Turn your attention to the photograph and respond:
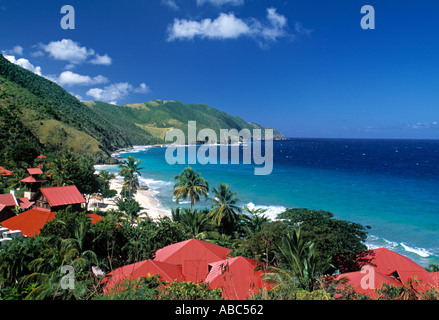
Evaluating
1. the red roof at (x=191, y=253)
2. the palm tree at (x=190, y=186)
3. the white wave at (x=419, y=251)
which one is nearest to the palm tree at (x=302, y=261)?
the red roof at (x=191, y=253)

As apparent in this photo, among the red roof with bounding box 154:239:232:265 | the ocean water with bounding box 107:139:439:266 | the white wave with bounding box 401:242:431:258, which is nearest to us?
the red roof with bounding box 154:239:232:265

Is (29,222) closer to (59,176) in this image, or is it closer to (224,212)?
(59,176)

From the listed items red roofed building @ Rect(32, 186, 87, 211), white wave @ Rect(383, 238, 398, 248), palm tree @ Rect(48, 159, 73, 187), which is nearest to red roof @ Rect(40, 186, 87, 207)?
red roofed building @ Rect(32, 186, 87, 211)

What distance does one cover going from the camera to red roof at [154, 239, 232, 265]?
47.5 feet

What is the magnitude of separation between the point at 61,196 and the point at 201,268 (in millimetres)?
16538

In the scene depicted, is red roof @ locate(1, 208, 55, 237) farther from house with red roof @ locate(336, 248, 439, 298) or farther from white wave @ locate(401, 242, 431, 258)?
white wave @ locate(401, 242, 431, 258)

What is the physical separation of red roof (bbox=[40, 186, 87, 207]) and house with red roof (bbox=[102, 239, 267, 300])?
12.2 metres

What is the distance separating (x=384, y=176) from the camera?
71812 mm

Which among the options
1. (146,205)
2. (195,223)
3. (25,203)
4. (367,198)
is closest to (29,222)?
(25,203)

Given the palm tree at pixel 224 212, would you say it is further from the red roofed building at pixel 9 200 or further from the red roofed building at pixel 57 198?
the red roofed building at pixel 9 200

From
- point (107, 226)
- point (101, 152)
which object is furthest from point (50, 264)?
point (101, 152)

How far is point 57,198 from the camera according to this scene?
23094mm
